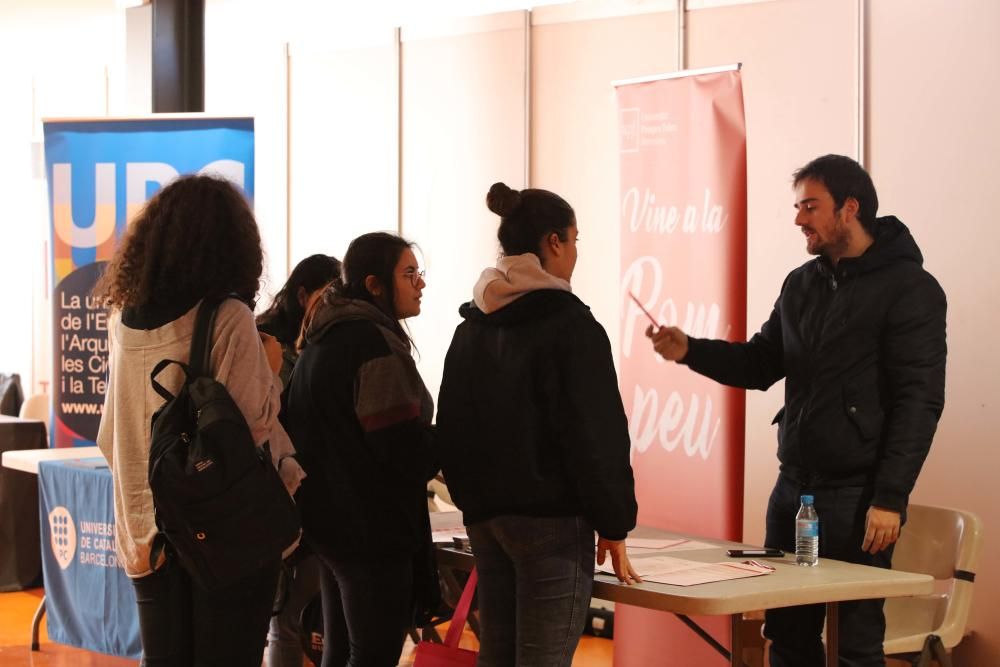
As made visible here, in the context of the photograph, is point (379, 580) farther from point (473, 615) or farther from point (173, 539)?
point (473, 615)

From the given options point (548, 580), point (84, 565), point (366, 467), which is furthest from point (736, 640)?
point (84, 565)

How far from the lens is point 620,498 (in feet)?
7.61

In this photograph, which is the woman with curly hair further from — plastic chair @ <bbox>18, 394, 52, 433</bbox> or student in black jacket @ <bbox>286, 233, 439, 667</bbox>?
plastic chair @ <bbox>18, 394, 52, 433</bbox>

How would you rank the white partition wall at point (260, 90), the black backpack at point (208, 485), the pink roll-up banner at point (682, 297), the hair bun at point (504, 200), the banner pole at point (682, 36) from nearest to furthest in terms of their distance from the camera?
1. the black backpack at point (208, 485)
2. the hair bun at point (504, 200)
3. the pink roll-up banner at point (682, 297)
4. the banner pole at point (682, 36)
5. the white partition wall at point (260, 90)

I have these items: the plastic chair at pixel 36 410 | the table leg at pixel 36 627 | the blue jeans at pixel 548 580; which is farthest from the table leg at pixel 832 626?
the plastic chair at pixel 36 410

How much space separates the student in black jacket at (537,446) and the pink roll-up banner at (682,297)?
4.89 feet

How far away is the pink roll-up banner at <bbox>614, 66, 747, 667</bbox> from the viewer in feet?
12.7

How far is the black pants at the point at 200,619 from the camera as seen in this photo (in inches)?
87.0

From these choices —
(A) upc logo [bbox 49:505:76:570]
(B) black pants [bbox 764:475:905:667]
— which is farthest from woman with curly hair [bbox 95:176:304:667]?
(A) upc logo [bbox 49:505:76:570]

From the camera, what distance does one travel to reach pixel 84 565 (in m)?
4.57

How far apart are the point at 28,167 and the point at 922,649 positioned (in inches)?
291

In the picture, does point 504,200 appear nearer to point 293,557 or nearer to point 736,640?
point 736,640

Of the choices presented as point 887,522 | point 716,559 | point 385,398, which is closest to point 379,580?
point 385,398

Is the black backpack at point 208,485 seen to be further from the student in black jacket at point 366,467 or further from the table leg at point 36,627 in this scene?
the table leg at point 36,627
